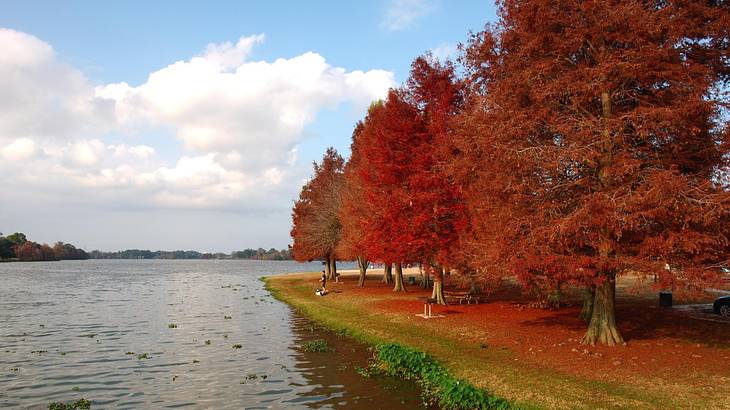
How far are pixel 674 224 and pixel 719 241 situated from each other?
139 cm

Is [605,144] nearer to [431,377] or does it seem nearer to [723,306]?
[431,377]

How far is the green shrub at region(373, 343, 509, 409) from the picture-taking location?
13.1 metres

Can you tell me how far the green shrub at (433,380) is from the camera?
43.1 feet

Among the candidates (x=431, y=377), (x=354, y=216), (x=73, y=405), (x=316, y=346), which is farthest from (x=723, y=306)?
(x=73, y=405)

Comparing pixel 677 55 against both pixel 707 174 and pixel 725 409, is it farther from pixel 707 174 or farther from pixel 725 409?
pixel 725 409

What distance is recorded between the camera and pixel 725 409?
1198cm

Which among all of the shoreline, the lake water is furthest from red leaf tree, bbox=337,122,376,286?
the shoreline

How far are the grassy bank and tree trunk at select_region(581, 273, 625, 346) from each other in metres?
0.74

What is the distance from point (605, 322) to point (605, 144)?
23.3ft

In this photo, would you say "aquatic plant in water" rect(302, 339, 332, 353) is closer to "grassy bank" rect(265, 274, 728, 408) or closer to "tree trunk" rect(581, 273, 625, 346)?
"grassy bank" rect(265, 274, 728, 408)

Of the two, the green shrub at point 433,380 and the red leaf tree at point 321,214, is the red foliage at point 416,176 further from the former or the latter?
the red leaf tree at point 321,214

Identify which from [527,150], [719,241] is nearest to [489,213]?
[527,150]

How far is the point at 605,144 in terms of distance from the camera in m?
17.6

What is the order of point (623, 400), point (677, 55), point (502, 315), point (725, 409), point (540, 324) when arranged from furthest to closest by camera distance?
1. point (502, 315)
2. point (540, 324)
3. point (677, 55)
4. point (623, 400)
5. point (725, 409)
